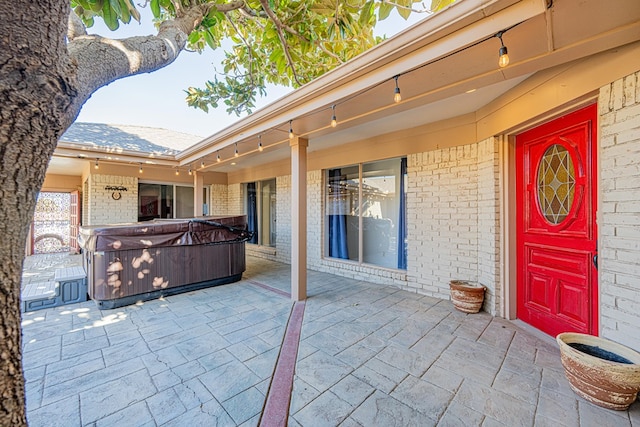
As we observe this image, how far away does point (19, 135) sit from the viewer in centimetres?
62

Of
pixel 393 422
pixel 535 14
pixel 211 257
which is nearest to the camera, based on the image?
pixel 535 14

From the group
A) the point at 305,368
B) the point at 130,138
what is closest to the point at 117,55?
the point at 305,368

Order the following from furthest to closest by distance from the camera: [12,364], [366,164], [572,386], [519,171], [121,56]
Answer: [366,164] < [519,171] < [572,386] < [121,56] < [12,364]

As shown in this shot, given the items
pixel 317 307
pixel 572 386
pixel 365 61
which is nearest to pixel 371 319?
pixel 317 307

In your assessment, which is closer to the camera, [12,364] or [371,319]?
[12,364]

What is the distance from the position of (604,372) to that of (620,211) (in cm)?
114

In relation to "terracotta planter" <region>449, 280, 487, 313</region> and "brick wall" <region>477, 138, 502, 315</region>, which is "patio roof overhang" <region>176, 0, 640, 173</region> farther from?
"terracotta planter" <region>449, 280, 487, 313</region>

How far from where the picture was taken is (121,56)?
4.03 feet

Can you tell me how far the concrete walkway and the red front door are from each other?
0.40 meters

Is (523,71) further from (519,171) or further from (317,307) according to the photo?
(317,307)

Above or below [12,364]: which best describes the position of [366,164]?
above

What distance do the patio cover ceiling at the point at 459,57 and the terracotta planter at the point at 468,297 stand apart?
2.35m

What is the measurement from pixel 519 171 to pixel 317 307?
3.06m

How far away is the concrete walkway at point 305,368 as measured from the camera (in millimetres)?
1784
